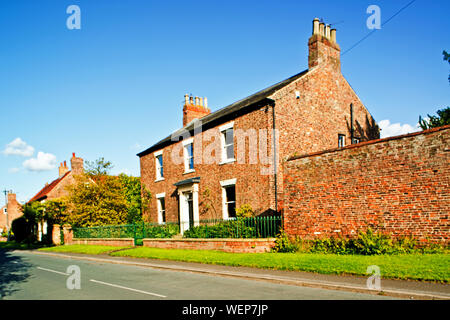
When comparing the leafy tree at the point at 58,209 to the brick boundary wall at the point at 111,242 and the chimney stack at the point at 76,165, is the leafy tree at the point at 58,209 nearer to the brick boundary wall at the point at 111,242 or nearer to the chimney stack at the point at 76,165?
the brick boundary wall at the point at 111,242

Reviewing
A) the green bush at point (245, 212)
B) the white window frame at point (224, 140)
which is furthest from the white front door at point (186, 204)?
the green bush at point (245, 212)

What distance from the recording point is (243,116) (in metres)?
19.0

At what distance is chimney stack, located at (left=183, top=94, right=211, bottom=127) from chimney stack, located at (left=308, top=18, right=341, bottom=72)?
1188cm

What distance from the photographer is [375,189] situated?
38.7 ft

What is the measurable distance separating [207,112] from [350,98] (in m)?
12.7

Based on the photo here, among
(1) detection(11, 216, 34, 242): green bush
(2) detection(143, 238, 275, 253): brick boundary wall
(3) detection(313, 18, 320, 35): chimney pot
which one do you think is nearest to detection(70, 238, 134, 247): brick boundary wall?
(2) detection(143, 238, 275, 253): brick boundary wall

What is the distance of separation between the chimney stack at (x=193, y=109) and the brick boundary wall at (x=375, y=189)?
15980 mm

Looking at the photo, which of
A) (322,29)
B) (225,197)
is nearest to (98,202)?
(225,197)

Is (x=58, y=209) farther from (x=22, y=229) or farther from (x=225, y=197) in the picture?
(x=22, y=229)

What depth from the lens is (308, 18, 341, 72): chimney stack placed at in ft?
65.0

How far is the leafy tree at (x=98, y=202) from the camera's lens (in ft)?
88.7

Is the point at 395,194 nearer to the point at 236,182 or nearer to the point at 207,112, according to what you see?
the point at 236,182

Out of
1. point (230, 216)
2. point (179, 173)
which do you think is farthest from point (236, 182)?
point (179, 173)

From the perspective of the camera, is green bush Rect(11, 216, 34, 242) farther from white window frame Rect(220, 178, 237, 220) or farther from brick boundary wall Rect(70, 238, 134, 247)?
white window frame Rect(220, 178, 237, 220)
